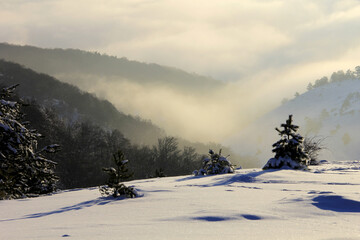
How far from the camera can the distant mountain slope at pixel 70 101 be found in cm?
12925

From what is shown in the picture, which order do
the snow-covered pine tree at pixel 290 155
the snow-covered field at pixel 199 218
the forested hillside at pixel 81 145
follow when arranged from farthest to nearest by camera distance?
the forested hillside at pixel 81 145
the snow-covered pine tree at pixel 290 155
the snow-covered field at pixel 199 218

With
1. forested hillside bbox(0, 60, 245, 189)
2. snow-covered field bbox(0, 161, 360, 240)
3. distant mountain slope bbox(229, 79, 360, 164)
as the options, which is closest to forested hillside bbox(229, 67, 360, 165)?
distant mountain slope bbox(229, 79, 360, 164)

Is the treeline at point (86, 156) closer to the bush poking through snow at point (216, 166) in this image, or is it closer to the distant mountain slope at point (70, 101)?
the bush poking through snow at point (216, 166)

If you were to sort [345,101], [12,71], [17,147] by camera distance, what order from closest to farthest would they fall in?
1. [17,147]
2. [12,71]
3. [345,101]

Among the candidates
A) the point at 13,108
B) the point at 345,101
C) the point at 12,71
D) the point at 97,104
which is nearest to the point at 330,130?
the point at 345,101

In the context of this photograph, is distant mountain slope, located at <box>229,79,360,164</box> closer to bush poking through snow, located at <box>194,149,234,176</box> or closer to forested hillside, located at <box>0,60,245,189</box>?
forested hillside, located at <box>0,60,245,189</box>

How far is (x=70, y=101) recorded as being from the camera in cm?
13762

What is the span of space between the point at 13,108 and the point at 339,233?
35.3 ft

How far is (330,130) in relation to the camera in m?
172

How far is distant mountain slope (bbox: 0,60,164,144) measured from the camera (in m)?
129

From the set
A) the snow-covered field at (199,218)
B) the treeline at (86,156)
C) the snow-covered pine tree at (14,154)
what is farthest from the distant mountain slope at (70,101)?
the snow-covered field at (199,218)

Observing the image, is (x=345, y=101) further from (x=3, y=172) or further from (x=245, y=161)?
(x=3, y=172)

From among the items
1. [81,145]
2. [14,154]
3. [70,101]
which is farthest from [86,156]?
[70,101]

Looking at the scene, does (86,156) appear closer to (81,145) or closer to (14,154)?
(81,145)
